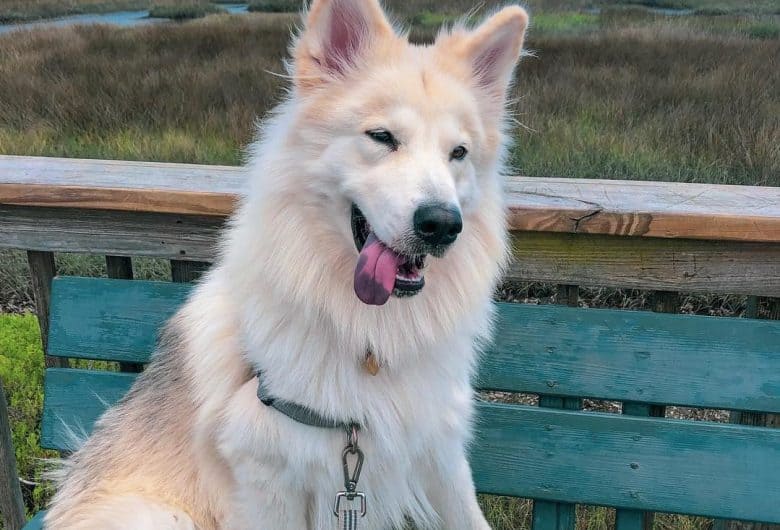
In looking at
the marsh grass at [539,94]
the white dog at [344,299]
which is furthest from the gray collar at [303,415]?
the marsh grass at [539,94]

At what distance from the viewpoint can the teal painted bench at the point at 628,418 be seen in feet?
5.64

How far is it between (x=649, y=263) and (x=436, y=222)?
31.7 inches

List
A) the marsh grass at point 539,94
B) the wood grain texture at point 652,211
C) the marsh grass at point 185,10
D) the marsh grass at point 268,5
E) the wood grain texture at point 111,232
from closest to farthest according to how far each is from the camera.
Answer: the wood grain texture at point 652,211 → the wood grain texture at point 111,232 → the marsh grass at point 539,94 → the marsh grass at point 268,5 → the marsh grass at point 185,10

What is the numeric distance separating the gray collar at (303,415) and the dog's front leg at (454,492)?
0.31 m

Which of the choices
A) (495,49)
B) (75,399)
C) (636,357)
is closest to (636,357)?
(636,357)

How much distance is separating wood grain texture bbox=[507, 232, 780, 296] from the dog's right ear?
0.68 meters

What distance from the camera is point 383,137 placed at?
1402 mm

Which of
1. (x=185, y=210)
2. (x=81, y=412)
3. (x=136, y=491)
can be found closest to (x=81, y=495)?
(x=136, y=491)

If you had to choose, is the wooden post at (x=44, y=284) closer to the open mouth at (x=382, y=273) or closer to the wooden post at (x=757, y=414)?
the open mouth at (x=382, y=273)

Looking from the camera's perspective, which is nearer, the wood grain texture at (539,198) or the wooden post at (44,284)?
the wood grain texture at (539,198)

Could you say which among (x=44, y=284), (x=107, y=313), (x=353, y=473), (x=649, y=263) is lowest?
(x=353, y=473)

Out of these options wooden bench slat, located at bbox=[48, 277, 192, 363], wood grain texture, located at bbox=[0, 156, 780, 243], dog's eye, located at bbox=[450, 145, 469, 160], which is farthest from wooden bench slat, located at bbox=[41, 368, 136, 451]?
dog's eye, located at bbox=[450, 145, 469, 160]

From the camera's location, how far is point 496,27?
149 cm

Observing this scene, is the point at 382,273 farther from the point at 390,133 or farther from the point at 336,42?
the point at 336,42
